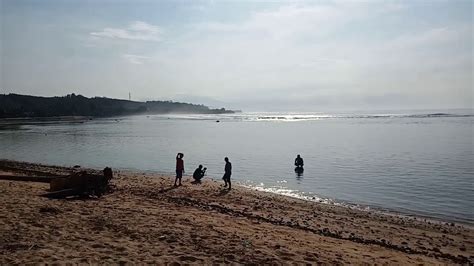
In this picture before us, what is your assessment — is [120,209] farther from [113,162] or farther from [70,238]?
[113,162]

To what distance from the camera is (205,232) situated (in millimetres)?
11391

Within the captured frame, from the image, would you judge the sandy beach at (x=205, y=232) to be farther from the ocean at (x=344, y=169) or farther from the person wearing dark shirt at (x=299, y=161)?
the person wearing dark shirt at (x=299, y=161)

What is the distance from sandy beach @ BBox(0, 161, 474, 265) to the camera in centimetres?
909

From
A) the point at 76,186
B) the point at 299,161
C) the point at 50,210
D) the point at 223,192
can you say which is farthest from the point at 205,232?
the point at 299,161

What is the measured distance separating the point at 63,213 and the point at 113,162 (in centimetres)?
2549

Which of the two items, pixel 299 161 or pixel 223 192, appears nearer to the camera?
pixel 223 192

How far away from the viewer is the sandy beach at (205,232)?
909cm

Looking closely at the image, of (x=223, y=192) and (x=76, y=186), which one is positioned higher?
(x=76, y=186)

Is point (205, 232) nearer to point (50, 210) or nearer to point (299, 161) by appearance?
point (50, 210)

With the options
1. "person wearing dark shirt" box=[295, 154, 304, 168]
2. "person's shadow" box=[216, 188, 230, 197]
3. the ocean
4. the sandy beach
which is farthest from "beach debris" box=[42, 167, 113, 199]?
"person wearing dark shirt" box=[295, 154, 304, 168]

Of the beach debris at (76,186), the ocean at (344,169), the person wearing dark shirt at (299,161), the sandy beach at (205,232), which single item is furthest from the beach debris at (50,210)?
the person wearing dark shirt at (299,161)

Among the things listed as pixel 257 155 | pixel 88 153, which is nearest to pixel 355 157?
pixel 257 155

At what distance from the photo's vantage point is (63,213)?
1245 centimetres

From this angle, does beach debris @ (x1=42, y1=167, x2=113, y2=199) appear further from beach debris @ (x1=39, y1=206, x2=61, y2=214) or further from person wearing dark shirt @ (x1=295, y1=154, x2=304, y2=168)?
person wearing dark shirt @ (x1=295, y1=154, x2=304, y2=168)
